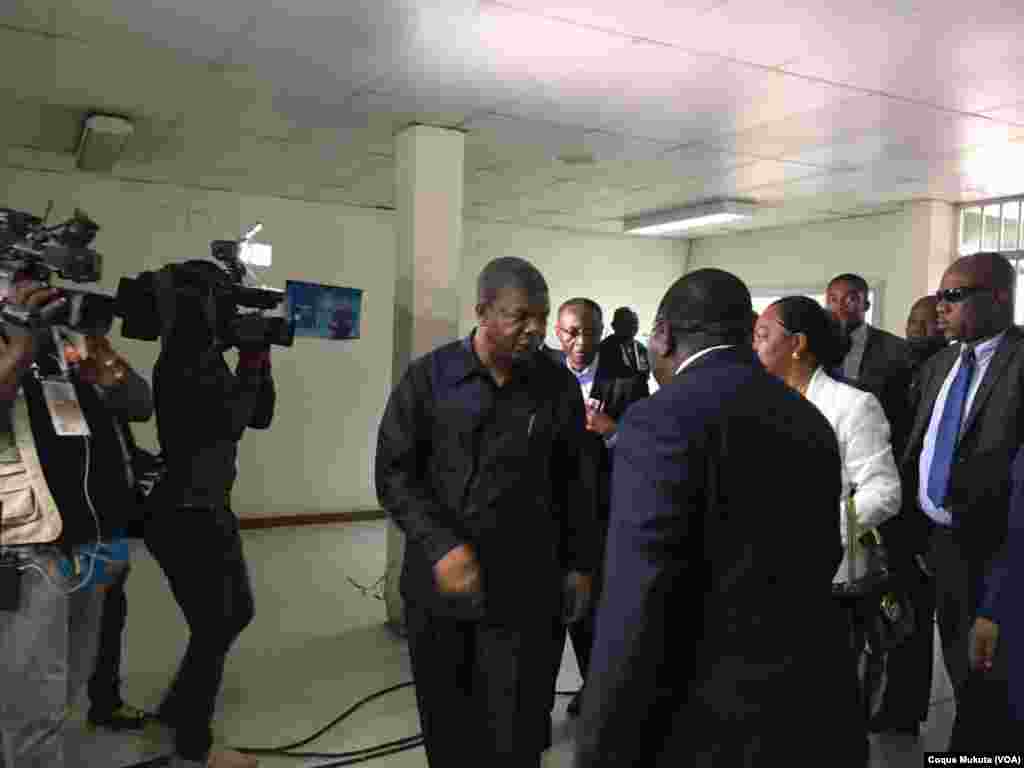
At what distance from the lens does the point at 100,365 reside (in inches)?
92.1

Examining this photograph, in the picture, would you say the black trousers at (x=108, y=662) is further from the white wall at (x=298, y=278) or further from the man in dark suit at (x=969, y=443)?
the white wall at (x=298, y=278)

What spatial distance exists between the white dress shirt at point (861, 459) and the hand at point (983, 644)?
1.00ft

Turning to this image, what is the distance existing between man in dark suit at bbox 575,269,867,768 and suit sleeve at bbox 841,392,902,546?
3.19 ft

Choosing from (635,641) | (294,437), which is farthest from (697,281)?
(294,437)

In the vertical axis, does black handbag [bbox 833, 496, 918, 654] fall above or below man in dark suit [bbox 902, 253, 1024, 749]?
below

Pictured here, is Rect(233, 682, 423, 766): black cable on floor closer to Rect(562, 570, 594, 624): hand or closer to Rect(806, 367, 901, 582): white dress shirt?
Rect(562, 570, 594, 624): hand

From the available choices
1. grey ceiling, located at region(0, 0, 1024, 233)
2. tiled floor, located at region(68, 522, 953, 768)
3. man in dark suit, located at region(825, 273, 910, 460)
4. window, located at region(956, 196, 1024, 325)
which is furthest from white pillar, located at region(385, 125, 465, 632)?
window, located at region(956, 196, 1024, 325)

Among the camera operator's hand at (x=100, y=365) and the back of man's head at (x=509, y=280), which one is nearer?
the back of man's head at (x=509, y=280)

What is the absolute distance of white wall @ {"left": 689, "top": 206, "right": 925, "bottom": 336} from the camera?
256 inches

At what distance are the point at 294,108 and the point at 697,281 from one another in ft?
10.9

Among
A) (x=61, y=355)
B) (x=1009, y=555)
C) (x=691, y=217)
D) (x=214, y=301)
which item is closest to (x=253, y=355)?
(x=214, y=301)

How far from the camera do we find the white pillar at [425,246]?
4426 millimetres

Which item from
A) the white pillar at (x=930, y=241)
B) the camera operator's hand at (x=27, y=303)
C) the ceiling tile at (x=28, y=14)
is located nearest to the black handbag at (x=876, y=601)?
the camera operator's hand at (x=27, y=303)

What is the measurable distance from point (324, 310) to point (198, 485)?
4414 mm
